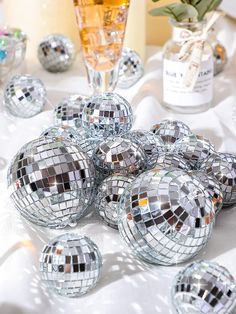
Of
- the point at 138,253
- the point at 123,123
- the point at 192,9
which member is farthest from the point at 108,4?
the point at 138,253

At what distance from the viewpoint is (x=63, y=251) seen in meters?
0.44

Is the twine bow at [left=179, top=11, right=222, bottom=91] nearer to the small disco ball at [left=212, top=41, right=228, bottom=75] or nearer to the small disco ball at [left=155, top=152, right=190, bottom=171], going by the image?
the small disco ball at [left=212, top=41, right=228, bottom=75]

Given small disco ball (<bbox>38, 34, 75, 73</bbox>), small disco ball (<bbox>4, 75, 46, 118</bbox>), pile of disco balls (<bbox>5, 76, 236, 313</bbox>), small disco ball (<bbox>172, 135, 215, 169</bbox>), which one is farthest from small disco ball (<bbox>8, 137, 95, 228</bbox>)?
small disco ball (<bbox>38, 34, 75, 73</bbox>)

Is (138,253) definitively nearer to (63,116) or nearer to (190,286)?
(190,286)

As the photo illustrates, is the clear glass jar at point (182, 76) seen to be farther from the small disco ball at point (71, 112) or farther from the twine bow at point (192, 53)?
the small disco ball at point (71, 112)

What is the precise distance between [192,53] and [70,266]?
0.43 metres

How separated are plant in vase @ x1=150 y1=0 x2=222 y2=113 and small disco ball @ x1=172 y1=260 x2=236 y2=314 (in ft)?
1.33

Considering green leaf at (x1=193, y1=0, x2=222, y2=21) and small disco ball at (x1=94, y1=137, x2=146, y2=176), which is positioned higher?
green leaf at (x1=193, y1=0, x2=222, y2=21)

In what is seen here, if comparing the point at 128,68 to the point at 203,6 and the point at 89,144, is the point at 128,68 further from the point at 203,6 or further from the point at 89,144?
the point at 89,144

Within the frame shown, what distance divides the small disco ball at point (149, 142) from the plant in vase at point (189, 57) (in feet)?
0.64

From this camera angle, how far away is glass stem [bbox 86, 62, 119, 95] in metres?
0.82

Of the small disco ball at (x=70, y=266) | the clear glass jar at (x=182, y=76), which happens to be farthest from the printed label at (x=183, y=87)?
the small disco ball at (x=70, y=266)

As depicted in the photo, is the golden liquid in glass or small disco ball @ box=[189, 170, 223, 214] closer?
small disco ball @ box=[189, 170, 223, 214]

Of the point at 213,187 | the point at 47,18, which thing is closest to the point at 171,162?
the point at 213,187
